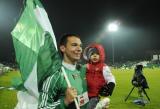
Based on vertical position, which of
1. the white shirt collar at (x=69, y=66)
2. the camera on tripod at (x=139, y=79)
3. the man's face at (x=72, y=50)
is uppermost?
the man's face at (x=72, y=50)

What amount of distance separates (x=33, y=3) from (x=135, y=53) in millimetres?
90454

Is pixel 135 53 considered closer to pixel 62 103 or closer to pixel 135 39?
pixel 135 39

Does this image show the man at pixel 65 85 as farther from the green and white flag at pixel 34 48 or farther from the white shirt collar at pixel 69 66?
the green and white flag at pixel 34 48

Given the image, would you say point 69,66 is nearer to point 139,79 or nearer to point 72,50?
point 72,50

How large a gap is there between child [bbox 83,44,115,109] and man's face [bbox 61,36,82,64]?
1.12 m

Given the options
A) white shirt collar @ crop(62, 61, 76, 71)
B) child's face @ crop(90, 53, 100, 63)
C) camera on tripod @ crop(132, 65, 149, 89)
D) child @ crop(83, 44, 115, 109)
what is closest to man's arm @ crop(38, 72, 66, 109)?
white shirt collar @ crop(62, 61, 76, 71)

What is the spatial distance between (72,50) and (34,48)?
568mm

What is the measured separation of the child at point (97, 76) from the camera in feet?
22.1

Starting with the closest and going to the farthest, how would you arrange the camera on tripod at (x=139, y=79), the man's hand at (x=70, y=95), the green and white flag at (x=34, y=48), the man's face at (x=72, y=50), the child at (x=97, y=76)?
the man's hand at (x=70, y=95) < the green and white flag at (x=34, y=48) < the man's face at (x=72, y=50) < the child at (x=97, y=76) < the camera on tripod at (x=139, y=79)

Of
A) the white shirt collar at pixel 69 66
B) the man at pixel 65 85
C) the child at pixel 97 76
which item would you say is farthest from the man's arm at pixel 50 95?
the child at pixel 97 76

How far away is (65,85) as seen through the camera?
512cm

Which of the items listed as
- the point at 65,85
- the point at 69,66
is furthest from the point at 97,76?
the point at 65,85

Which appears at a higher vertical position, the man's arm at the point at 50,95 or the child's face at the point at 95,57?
the child's face at the point at 95,57

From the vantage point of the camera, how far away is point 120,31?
8500cm
